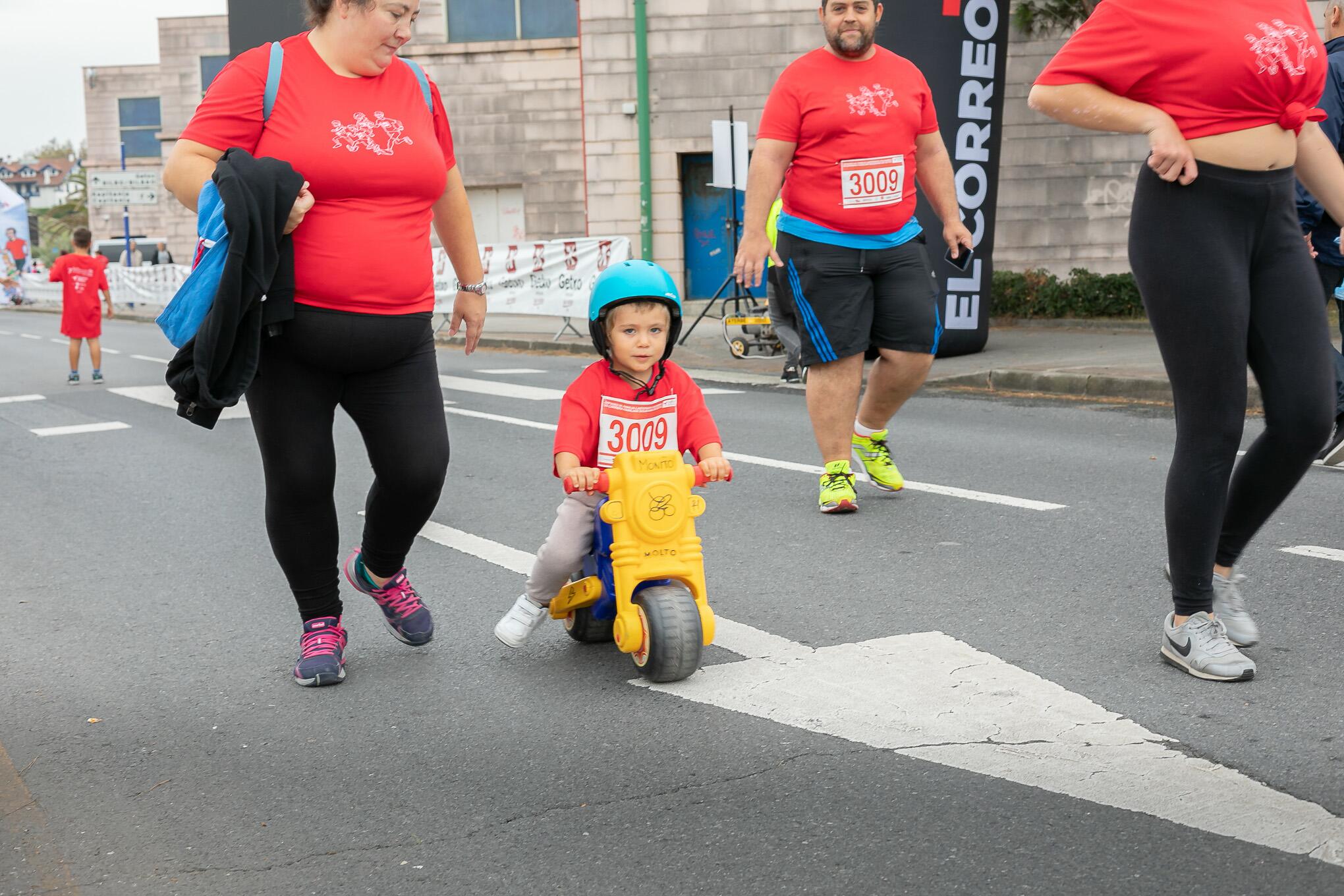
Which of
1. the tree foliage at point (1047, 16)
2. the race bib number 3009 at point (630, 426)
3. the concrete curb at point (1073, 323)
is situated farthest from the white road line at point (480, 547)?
the tree foliage at point (1047, 16)

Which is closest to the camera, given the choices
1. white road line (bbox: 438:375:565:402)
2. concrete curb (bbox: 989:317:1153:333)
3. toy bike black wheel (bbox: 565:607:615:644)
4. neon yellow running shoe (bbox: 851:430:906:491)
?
toy bike black wheel (bbox: 565:607:615:644)

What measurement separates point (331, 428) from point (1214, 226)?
2.22m

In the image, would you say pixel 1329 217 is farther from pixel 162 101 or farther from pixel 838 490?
pixel 162 101

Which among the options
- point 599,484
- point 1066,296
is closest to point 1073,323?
point 1066,296

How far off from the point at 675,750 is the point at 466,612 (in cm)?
159

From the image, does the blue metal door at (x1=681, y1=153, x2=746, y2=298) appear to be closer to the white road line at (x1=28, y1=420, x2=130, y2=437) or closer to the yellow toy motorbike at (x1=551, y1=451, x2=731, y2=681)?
the white road line at (x1=28, y1=420, x2=130, y2=437)

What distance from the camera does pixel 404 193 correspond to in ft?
12.3

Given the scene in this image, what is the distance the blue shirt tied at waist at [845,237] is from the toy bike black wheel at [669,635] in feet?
8.66

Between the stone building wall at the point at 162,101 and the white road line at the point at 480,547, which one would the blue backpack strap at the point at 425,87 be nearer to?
the white road line at the point at 480,547

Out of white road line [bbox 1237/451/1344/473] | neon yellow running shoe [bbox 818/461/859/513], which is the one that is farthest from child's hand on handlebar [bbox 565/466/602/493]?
white road line [bbox 1237/451/1344/473]

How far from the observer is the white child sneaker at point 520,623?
4180 millimetres

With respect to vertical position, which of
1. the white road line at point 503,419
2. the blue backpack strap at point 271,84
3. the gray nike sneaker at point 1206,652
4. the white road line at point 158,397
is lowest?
the white road line at point 158,397

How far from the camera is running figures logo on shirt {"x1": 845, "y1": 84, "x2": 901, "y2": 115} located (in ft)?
19.7

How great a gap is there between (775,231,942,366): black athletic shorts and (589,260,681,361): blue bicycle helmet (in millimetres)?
2099
